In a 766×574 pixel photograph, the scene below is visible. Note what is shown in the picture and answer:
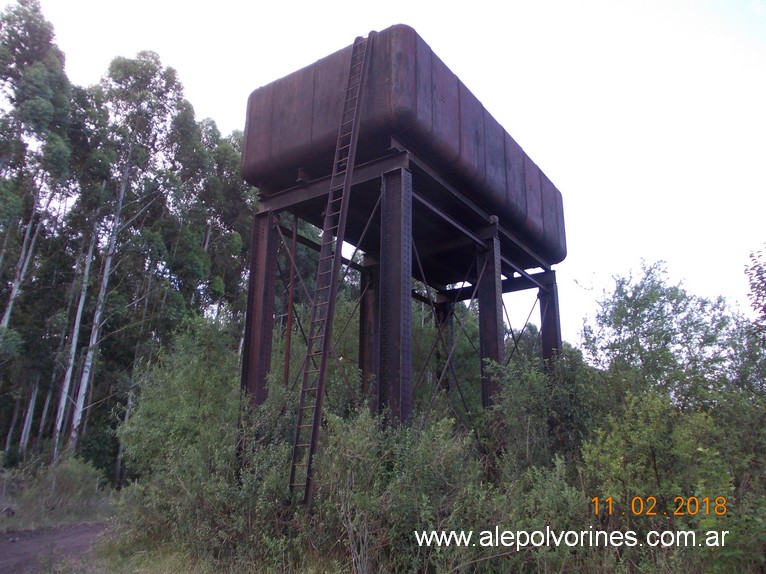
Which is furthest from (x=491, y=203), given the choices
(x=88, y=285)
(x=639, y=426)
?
(x=88, y=285)

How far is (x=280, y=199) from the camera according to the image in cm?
1004

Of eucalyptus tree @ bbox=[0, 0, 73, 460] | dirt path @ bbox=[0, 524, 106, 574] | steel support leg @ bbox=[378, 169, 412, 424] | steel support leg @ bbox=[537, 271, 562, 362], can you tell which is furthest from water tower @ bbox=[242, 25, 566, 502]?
eucalyptus tree @ bbox=[0, 0, 73, 460]

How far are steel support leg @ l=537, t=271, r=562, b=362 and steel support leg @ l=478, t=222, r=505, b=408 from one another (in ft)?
9.89

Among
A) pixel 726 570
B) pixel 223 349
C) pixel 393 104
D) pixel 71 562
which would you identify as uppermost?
pixel 393 104

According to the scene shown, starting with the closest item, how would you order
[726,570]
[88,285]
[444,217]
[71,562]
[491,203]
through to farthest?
[726,570] < [71,562] < [444,217] < [491,203] < [88,285]

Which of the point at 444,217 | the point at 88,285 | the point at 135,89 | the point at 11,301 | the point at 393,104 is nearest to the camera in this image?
the point at 393,104

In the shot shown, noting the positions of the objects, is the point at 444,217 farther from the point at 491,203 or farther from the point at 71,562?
the point at 71,562

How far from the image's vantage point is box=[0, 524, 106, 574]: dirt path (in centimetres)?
808

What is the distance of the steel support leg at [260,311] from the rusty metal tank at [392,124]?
0.89 m

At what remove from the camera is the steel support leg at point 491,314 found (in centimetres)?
1025

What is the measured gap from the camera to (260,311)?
935 centimetres

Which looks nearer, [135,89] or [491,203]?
[491,203]

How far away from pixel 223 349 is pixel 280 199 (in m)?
5.48

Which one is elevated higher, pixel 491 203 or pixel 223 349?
pixel 491 203
